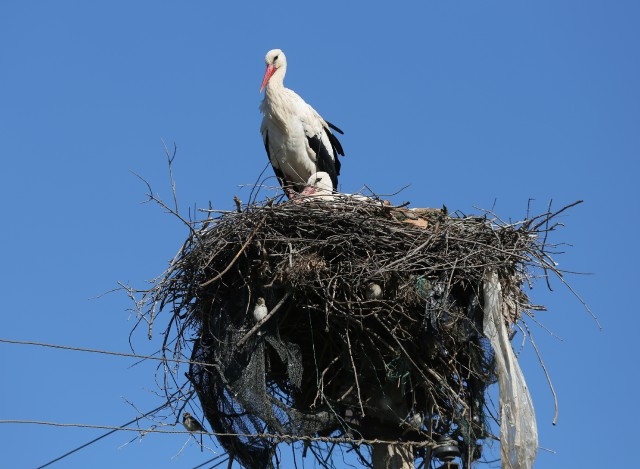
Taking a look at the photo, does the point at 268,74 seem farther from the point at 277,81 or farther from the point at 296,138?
the point at 296,138

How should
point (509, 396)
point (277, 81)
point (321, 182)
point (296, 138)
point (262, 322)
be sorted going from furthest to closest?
point (277, 81), point (296, 138), point (321, 182), point (262, 322), point (509, 396)

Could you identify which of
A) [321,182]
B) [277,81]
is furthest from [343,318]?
[277,81]

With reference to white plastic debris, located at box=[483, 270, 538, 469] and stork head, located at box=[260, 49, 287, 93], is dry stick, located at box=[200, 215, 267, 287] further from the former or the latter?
stork head, located at box=[260, 49, 287, 93]

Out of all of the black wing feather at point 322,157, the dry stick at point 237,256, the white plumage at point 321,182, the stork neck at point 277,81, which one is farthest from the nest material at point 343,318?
the stork neck at point 277,81

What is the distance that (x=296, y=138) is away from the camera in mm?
9680

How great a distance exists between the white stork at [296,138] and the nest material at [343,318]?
6.86ft

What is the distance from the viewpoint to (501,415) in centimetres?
684

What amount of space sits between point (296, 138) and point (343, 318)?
104 inches

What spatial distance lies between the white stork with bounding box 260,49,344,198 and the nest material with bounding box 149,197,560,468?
2.09 metres

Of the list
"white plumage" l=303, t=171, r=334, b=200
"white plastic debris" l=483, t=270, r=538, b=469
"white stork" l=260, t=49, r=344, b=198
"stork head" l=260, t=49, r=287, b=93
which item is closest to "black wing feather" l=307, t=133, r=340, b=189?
"white stork" l=260, t=49, r=344, b=198

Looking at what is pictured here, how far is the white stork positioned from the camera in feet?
31.8

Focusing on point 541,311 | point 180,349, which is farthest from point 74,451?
point 541,311

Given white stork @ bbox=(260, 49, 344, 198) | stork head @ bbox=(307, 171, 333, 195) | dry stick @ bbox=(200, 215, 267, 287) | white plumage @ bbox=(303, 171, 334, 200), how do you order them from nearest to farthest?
dry stick @ bbox=(200, 215, 267, 287), white plumage @ bbox=(303, 171, 334, 200), stork head @ bbox=(307, 171, 333, 195), white stork @ bbox=(260, 49, 344, 198)

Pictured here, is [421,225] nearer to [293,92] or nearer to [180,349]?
[180,349]
